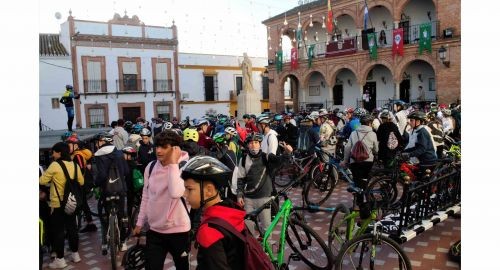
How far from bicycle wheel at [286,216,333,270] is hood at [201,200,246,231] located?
8.16 feet

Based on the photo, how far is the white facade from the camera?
1093 inches

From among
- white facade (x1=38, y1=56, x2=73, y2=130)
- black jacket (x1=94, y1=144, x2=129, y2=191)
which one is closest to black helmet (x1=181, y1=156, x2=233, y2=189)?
black jacket (x1=94, y1=144, x2=129, y2=191)

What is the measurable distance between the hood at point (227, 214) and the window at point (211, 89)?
3459 cm

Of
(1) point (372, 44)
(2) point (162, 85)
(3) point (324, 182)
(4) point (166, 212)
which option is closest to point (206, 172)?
(4) point (166, 212)

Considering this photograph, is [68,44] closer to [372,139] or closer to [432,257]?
[372,139]

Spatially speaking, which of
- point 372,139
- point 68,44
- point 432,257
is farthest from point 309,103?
point 432,257

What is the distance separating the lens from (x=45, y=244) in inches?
246

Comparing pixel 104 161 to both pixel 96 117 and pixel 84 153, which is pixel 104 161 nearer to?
pixel 84 153

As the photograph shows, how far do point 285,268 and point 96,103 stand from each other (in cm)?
2914

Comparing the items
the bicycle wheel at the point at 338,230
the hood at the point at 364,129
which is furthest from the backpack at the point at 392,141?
the bicycle wheel at the point at 338,230

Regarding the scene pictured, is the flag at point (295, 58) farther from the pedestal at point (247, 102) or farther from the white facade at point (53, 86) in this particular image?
the white facade at point (53, 86)

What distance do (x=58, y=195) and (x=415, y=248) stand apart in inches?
201

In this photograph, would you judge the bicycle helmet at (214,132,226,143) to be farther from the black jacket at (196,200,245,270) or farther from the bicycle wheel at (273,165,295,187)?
the black jacket at (196,200,245,270)

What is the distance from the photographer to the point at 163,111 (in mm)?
33875
